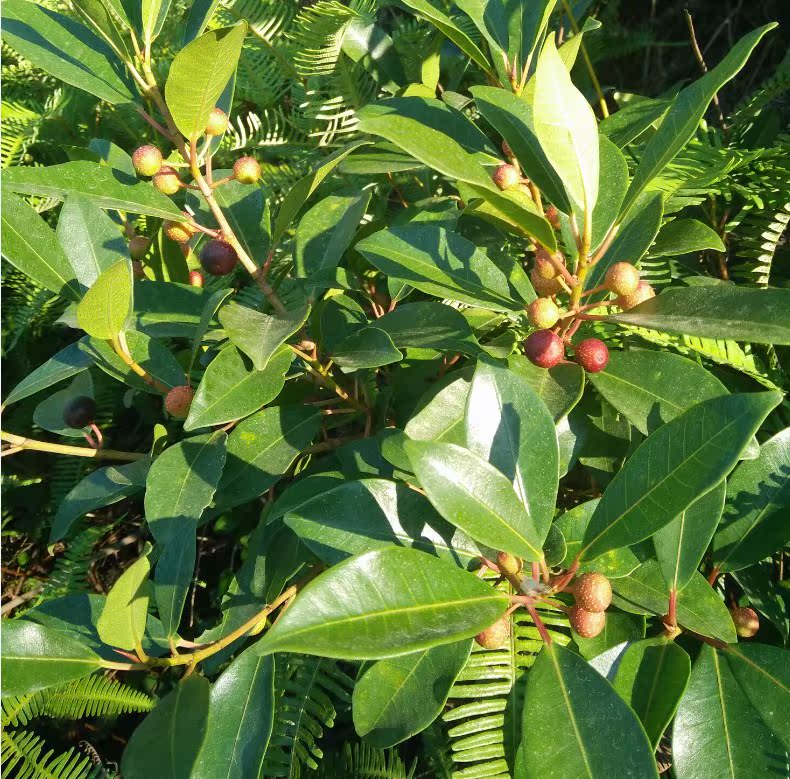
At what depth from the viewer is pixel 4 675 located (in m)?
0.80

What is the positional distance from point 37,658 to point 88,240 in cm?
56

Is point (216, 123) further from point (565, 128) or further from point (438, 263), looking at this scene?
point (565, 128)

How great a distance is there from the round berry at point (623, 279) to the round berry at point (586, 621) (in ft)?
1.15

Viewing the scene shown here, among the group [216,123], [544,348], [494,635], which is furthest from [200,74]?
[494,635]

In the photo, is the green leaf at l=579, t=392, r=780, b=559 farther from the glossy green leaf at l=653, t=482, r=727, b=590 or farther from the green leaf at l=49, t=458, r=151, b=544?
the green leaf at l=49, t=458, r=151, b=544

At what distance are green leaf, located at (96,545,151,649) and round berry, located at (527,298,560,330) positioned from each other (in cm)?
49

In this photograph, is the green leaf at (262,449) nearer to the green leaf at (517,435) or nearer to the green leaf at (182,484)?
the green leaf at (182,484)

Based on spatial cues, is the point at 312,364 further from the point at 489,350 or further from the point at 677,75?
the point at 677,75

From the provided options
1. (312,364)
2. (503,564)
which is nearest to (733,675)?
(503,564)

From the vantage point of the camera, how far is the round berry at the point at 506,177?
2.98ft

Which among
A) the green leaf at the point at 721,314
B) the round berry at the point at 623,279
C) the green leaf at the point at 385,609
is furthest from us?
the round berry at the point at 623,279

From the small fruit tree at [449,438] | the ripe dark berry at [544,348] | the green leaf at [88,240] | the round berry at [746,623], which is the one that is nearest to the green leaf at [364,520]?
the small fruit tree at [449,438]

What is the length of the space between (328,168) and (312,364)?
29cm

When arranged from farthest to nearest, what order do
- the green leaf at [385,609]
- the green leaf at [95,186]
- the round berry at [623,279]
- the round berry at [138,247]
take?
the round berry at [138,247] → the green leaf at [95,186] → the round berry at [623,279] → the green leaf at [385,609]
